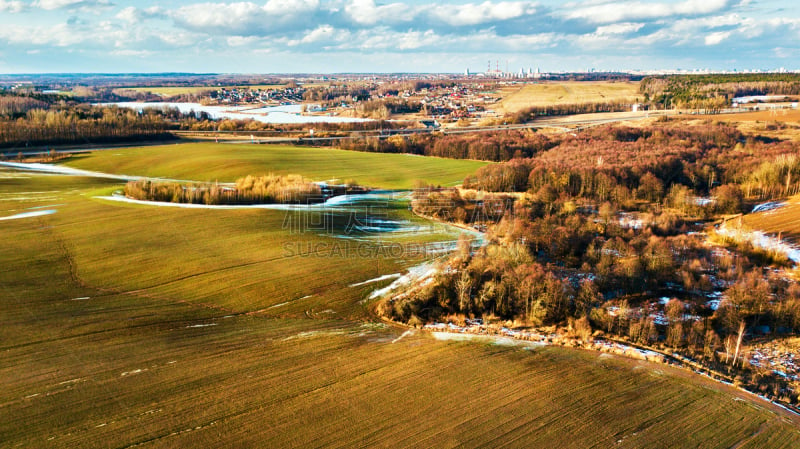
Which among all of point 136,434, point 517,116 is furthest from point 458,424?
point 517,116

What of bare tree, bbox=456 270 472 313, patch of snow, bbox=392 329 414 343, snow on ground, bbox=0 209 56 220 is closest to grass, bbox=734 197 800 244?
bare tree, bbox=456 270 472 313

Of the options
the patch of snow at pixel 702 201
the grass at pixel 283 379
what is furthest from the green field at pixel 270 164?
the grass at pixel 283 379

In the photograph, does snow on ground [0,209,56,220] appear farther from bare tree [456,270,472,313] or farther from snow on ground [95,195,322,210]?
bare tree [456,270,472,313]

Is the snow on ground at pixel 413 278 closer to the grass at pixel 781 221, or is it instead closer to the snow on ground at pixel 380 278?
the snow on ground at pixel 380 278

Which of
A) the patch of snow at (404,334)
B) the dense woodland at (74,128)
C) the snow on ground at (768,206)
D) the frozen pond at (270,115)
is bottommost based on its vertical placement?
the patch of snow at (404,334)

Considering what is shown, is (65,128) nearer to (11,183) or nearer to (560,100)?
(11,183)

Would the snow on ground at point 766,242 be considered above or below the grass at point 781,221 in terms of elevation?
below

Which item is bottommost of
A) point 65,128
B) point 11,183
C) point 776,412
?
point 776,412

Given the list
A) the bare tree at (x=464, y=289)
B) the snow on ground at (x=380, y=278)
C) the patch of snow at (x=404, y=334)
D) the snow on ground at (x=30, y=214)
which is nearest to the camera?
the patch of snow at (x=404, y=334)
